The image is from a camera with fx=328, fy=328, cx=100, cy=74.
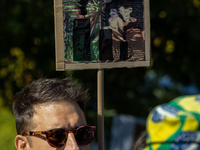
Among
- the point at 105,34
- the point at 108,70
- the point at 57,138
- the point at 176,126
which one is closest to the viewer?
the point at 176,126

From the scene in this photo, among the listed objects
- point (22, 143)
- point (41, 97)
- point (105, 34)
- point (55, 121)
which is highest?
point (105, 34)

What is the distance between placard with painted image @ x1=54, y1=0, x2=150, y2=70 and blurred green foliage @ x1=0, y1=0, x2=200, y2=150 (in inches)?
63.9

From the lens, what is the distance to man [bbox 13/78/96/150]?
178cm

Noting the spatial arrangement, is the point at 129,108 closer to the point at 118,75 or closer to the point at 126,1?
the point at 118,75

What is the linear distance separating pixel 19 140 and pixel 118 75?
2.05 meters

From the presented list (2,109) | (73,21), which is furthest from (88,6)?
(2,109)

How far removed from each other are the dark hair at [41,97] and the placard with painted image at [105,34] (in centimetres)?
13

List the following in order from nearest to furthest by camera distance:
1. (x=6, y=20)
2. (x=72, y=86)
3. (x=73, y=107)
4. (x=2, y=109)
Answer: (x=73, y=107)
(x=72, y=86)
(x=6, y=20)
(x=2, y=109)

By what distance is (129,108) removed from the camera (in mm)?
3896

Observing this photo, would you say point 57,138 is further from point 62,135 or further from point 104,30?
point 104,30

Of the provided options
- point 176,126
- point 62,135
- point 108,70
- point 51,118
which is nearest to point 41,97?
point 51,118

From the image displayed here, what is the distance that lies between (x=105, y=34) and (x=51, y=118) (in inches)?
23.6

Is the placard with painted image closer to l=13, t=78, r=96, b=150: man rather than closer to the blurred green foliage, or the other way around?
l=13, t=78, r=96, b=150: man

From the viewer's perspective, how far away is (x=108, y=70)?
12.4 feet
